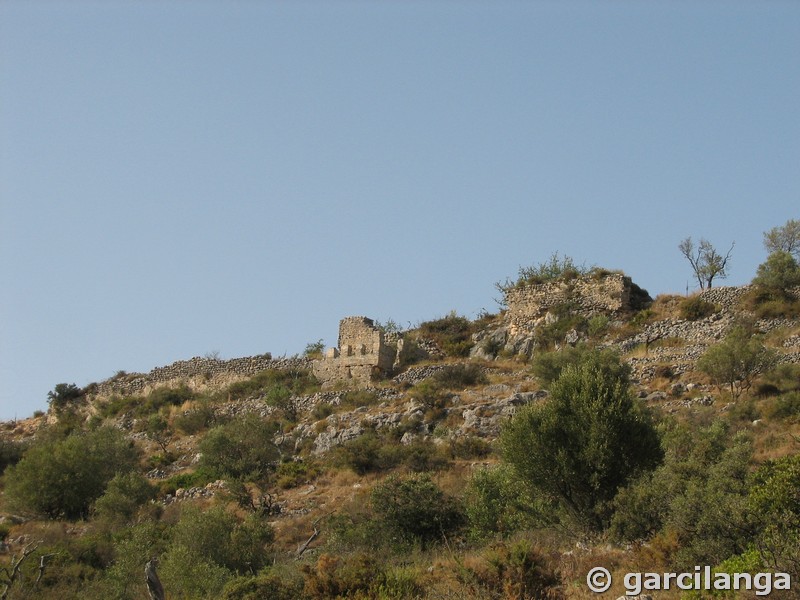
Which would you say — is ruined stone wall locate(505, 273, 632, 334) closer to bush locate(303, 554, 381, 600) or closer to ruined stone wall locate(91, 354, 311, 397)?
ruined stone wall locate(91, 354, 311, 397)

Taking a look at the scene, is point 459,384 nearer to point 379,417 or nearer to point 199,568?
point 379,417

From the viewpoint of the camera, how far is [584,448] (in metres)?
20.8

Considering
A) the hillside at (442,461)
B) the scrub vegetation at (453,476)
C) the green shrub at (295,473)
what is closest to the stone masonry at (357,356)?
the hillside at (442,461)

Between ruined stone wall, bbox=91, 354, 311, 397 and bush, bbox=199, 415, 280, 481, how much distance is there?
32.4 feet

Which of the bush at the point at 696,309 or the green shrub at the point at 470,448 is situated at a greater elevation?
the bush at the point at 696,309

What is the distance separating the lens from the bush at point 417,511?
2267cm

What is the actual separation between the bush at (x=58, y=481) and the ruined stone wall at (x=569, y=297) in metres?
17.6

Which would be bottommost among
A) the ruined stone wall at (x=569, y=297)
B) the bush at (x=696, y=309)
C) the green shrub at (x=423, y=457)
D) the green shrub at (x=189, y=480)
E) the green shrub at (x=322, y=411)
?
the green shrub at (x=189, y=480)

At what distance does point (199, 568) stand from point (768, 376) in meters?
18.3

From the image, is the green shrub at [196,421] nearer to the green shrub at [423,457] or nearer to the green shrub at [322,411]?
the green shrub at [322,411]

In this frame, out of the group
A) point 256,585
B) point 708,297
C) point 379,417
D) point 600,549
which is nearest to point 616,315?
point 708,297

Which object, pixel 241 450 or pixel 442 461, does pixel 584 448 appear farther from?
pixel 241 450

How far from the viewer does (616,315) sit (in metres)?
39.7

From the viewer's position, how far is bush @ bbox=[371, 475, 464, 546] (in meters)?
22.7
